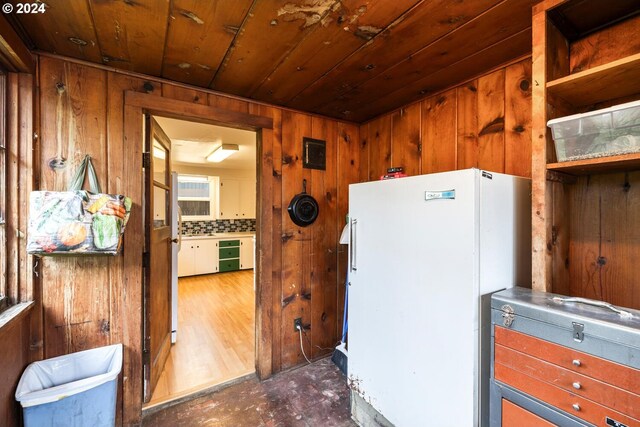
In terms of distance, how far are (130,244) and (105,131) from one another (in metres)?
0.68

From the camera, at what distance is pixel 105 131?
1595mm

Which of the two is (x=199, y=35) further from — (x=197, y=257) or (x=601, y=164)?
(x=197, y=257)

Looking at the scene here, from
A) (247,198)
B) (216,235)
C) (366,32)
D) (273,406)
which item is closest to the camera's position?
(366,32)

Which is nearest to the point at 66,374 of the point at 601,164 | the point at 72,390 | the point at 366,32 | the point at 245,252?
the point at 72,390

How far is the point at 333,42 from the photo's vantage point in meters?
1.36

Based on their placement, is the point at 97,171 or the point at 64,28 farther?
the point at 97,171

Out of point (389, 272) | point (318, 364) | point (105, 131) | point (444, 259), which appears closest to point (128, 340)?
point (105, 131)

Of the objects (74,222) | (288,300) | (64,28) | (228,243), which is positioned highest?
(64,28)

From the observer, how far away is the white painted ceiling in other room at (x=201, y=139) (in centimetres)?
302

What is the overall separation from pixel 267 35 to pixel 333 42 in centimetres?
32

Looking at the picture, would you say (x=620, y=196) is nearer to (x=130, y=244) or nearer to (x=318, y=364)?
(x=318, y=364)

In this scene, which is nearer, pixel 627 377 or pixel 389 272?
pixel 627 377

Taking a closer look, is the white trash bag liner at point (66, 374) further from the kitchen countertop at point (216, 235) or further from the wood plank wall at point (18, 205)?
the kitchen countertop at point (216, 235)

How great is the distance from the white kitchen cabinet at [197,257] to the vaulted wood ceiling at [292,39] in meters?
4.01
